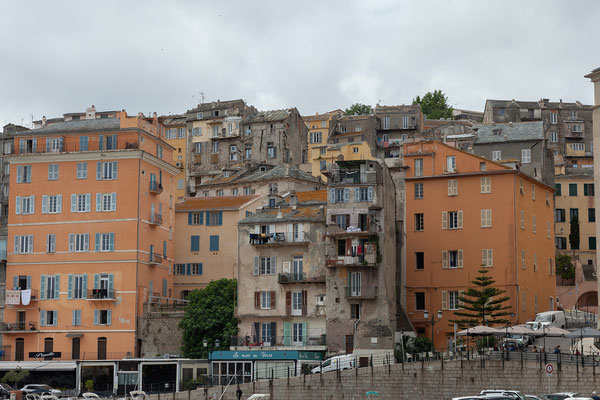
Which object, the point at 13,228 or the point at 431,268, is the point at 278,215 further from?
the point at 13,228

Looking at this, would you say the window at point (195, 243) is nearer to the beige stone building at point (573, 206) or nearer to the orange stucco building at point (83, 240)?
the orange stucco building at point (83, 240)

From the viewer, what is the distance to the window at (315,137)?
14731 cm

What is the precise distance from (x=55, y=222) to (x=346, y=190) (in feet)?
86.7

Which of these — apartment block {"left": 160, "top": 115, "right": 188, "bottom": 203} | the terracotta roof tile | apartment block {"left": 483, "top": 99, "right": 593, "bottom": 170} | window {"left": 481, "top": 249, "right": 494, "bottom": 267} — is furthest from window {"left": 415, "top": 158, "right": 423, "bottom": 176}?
apartment block {"left": 483, "top": 99, "right": 593, "bottom": 170}

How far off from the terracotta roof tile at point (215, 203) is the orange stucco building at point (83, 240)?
23.2 feet

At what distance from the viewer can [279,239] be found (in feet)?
265

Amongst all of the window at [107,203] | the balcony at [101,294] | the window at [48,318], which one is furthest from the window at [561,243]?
the window at [48,318]

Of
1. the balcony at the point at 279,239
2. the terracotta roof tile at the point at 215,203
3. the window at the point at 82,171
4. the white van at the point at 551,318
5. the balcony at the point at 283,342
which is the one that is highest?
the window at the point at 82,171

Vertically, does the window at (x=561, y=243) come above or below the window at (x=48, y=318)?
above

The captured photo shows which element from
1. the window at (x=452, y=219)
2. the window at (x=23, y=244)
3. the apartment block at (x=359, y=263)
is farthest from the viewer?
the window at (x=23, y=244)

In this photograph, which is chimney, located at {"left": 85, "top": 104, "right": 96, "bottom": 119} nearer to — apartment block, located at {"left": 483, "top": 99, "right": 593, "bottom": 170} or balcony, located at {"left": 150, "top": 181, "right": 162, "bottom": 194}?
balcony, located at {"left": 150, "top": 181, "right": 162, "bottom": 194}

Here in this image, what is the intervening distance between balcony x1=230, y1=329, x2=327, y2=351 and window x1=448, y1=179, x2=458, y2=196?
1773 cm

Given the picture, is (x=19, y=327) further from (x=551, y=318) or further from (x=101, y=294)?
(x=551, y=318)

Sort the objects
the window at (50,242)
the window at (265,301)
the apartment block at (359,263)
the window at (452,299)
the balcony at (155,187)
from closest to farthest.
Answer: the apartment block at (359,263) < the window at (265,301) < the window at (452,299) < the window at (50,242) < the balcony at (155,187)
